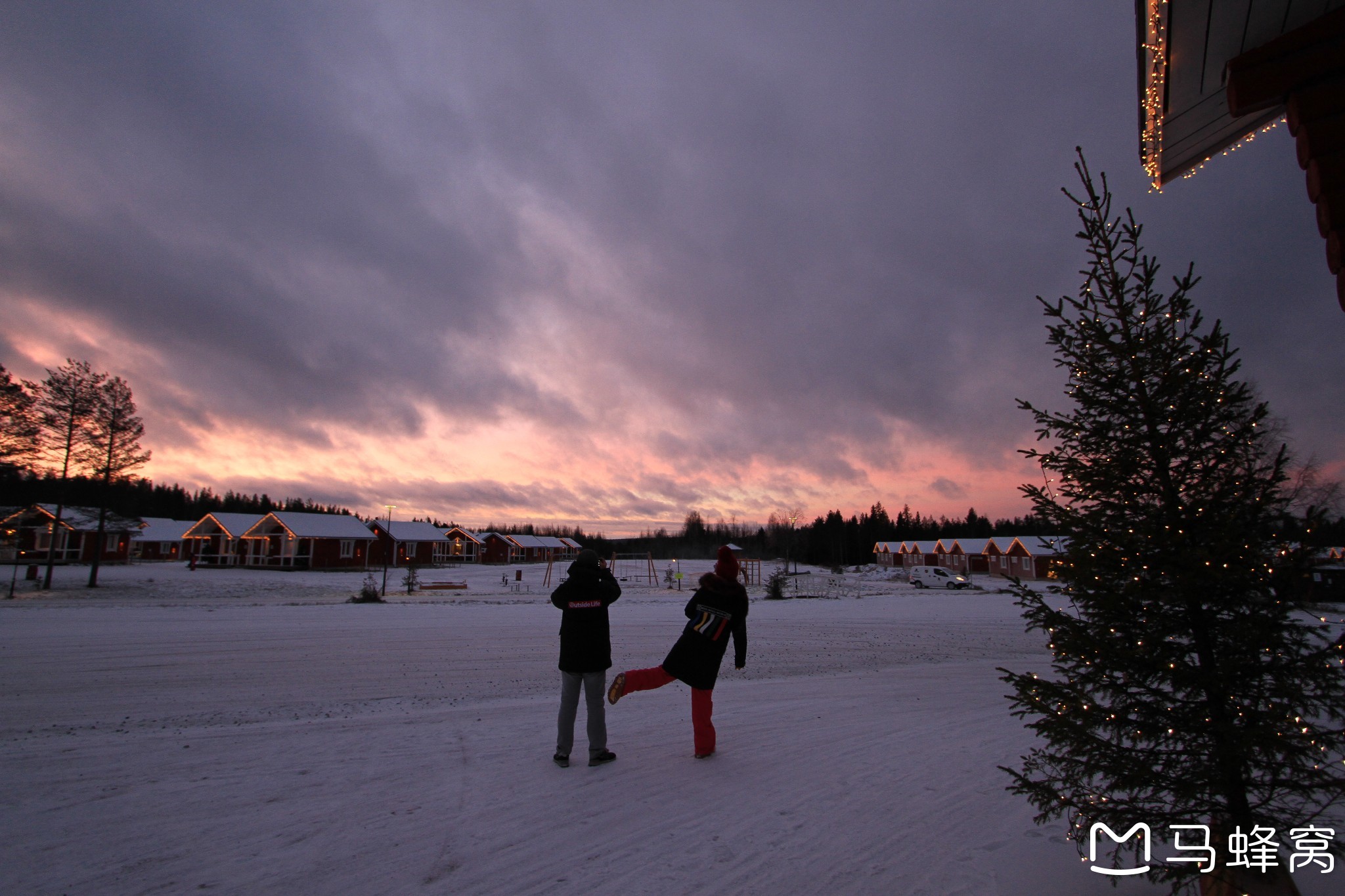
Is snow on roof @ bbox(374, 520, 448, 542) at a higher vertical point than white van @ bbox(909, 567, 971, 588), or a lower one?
higher

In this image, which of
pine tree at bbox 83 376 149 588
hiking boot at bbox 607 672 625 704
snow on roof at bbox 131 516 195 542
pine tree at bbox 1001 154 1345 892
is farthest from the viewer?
snow on roof at bbox 131 516 195 542

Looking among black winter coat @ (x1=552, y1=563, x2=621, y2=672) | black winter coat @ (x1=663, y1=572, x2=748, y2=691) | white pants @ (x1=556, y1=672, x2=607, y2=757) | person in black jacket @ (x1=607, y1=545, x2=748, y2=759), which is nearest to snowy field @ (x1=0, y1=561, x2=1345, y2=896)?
white pants @ (x1=556, y1=672, x2=607, y2=757)

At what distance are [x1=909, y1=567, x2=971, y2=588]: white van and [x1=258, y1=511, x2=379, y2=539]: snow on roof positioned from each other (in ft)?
165

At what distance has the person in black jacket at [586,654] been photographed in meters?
5.55

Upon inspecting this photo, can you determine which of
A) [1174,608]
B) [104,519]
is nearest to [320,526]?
[104,519]

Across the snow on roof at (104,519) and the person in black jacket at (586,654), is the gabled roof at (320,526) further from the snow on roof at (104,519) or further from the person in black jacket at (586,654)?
the person in black jacket at (586,654)

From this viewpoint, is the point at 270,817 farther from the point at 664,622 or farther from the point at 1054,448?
the point at 664,622

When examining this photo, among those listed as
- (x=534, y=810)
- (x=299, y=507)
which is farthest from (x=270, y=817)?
(x=299, y=507)

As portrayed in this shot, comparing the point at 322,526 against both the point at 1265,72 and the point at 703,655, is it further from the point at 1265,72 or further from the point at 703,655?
the point at 1265,72

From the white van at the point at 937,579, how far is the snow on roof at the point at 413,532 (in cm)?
5285

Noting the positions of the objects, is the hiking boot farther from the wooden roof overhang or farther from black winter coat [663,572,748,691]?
the wooden roof overhang

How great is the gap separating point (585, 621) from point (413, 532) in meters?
73.5

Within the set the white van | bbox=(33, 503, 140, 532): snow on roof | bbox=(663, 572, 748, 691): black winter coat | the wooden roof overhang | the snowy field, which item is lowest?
the white van

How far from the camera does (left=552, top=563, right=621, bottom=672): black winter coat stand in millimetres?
5695
